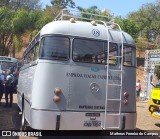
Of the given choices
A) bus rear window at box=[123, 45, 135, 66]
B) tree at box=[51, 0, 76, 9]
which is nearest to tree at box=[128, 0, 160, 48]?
tree at box=[51, 0, 76, 9]

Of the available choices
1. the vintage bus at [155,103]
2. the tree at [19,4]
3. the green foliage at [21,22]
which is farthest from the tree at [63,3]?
the vintage bus at [155,103]

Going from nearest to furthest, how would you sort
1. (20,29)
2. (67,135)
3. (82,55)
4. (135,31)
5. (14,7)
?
(82,55), (67,135), (20,29), (135,31), (14,7)

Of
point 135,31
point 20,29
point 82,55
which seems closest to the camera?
point 82,55

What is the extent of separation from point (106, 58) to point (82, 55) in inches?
26.0

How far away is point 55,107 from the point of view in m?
8.05

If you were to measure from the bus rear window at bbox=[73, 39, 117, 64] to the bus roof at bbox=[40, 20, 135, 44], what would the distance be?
0.52ft

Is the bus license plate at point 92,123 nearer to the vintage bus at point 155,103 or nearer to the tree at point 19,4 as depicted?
the vintage bus at point 155,103

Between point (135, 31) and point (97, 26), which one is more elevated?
point (135, 31)

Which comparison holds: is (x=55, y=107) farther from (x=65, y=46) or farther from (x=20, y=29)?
(x=20, y=29)

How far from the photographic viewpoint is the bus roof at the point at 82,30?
8320 millimetres

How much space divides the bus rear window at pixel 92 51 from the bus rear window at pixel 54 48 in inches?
11.6

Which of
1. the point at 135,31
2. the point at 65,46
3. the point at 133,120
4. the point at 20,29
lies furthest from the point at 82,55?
the point at 135,31

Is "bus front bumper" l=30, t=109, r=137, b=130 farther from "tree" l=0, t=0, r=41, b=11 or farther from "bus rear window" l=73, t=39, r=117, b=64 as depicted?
"tree" l=0, t=0, r=41, b=11

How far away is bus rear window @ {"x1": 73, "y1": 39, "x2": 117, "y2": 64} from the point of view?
335 inches
